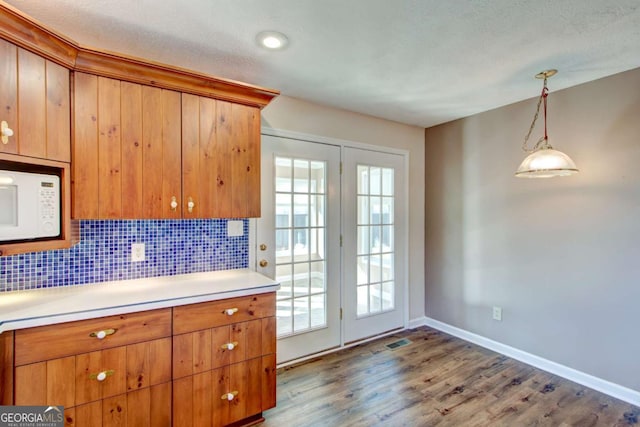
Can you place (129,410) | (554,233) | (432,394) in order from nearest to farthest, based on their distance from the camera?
(129,410), (432,394), (554,233)

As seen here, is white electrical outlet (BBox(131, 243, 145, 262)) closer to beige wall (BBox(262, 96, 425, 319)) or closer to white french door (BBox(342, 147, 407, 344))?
beige wall (BBox(262, 96, 425, 319))

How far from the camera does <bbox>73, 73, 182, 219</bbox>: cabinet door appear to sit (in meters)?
1.70

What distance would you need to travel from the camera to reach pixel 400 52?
1974 mm

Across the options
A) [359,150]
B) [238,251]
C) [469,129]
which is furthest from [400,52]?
[238,251]

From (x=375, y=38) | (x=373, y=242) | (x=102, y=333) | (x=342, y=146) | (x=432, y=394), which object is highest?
(x=375, y=38)

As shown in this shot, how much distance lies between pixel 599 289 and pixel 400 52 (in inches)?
90.8

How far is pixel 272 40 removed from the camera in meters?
1.83

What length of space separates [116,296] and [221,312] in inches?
22.2

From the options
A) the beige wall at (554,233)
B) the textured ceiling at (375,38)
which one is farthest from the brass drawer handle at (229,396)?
the beige wall at (554,233)

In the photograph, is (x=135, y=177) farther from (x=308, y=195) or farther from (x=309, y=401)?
(x=309, y=401)

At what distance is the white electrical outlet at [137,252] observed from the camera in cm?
210

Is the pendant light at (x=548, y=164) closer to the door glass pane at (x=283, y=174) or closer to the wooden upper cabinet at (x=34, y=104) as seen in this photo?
the door glass pane at (x=283, y=174)

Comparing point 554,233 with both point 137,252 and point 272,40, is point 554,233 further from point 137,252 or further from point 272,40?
point 137,252

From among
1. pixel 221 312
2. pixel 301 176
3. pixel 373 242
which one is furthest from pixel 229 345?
pixel 373 242
